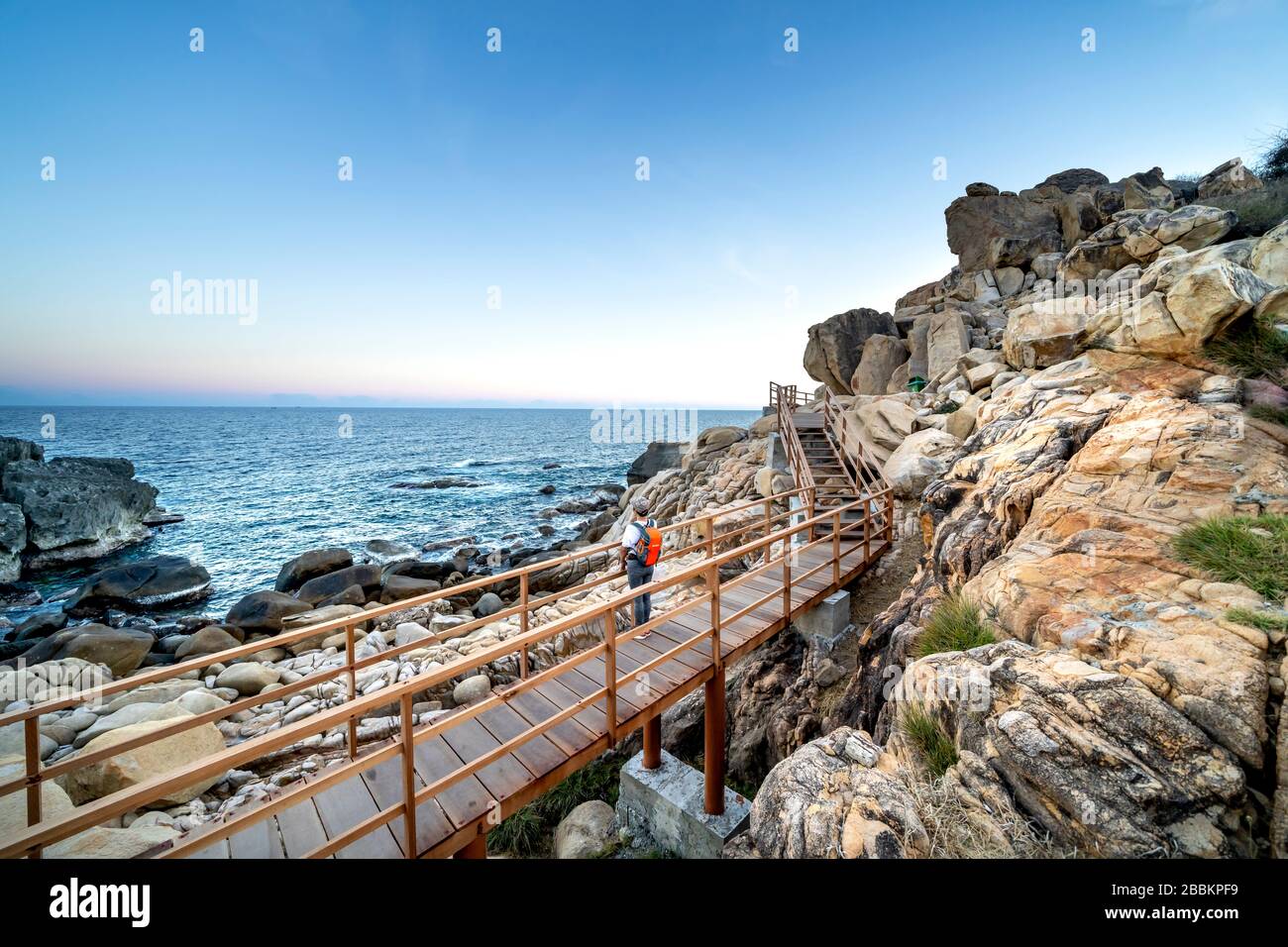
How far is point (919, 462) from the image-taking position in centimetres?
1012

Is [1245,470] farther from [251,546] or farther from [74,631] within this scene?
[251,546]

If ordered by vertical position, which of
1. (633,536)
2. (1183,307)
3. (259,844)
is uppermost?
(1183,307)

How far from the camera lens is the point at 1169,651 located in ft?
10.2

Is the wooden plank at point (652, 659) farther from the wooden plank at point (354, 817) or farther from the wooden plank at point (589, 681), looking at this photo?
Answer: the wooden plank at point (354, 817)

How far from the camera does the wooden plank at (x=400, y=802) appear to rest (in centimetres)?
341

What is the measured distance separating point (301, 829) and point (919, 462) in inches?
436

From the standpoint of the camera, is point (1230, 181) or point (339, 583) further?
point (1230, 181)

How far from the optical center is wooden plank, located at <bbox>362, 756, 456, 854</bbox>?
3414 mm

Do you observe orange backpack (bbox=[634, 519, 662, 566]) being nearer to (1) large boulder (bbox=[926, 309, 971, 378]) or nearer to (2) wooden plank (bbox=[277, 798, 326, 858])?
(2) wooden plank (bbox=[277, 798, 326, 858])

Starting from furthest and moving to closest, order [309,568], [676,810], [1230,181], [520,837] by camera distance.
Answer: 1. [1230,181]
2. [309,568]
3. [520,837]
4. [676,810]

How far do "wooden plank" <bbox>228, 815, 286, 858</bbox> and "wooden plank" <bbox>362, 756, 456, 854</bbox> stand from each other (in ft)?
1.99

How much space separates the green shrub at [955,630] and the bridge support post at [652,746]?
3.28 meters

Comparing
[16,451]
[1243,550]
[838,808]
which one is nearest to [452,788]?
[838,808]

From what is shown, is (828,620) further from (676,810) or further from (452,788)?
(452,788)
